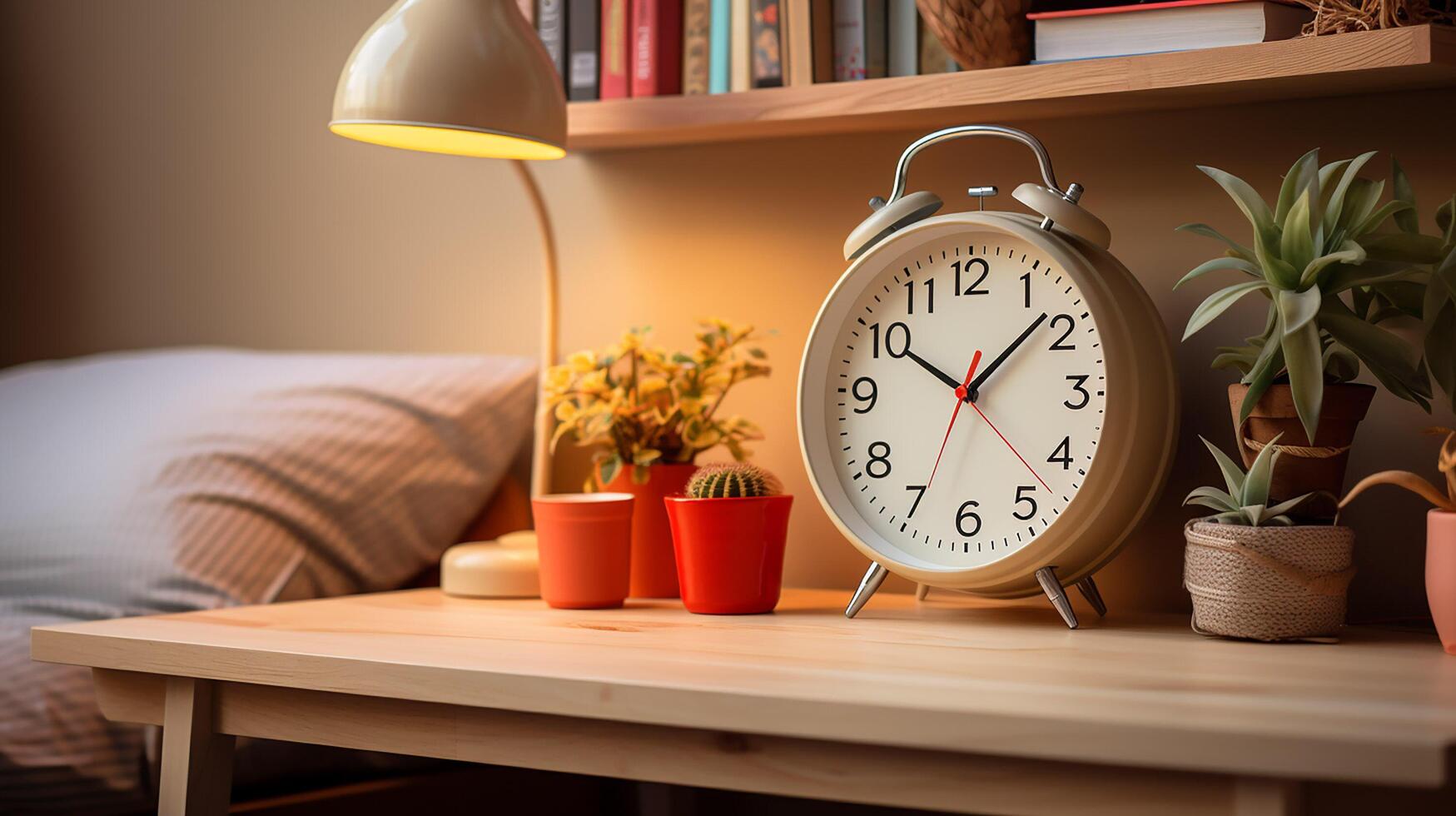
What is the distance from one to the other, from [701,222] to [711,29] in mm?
222

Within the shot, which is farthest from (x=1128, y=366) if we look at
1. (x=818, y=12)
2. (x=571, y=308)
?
(x=571, y=308)

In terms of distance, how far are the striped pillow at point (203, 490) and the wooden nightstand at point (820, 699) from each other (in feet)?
0.47

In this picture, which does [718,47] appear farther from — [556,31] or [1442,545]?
[1442,545]

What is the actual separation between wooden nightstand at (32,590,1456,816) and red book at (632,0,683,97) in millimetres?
523

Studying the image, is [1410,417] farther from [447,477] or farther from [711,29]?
[447,477]

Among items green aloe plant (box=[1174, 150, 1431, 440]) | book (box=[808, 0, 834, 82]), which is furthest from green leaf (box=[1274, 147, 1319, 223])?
book (box=[808, 0, 834, 82])

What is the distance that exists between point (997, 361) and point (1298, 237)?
242 mm

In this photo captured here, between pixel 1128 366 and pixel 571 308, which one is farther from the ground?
→ pixel 571 308

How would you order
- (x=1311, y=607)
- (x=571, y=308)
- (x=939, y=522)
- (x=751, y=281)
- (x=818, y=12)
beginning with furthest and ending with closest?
1. (x=571, y=308)
2. (x=751, y=281)
3. (x=818, y=12)
4. (x=939, y=522)
5. (x=1311, y=607)

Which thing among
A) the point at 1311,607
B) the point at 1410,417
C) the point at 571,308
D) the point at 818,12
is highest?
the point at 818,12

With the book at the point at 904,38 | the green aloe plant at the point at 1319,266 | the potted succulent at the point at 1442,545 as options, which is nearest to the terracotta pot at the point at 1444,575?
the potted succulent at the point at 1442,545

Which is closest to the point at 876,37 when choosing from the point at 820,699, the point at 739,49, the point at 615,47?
the point at 739,49

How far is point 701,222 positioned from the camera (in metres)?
1.49

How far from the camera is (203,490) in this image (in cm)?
135
